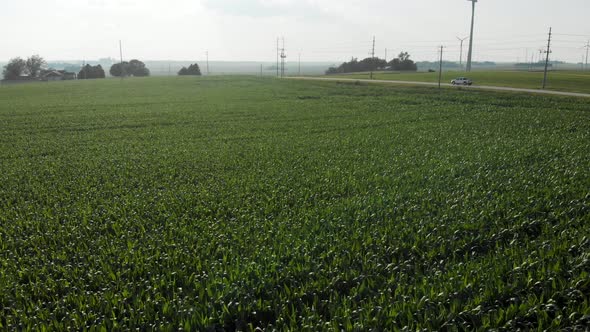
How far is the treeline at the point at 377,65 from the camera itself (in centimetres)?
16350

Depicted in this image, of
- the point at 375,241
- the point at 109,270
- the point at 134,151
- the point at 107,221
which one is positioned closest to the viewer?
the point at 109,270

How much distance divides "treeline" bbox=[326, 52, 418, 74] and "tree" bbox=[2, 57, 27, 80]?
107 m

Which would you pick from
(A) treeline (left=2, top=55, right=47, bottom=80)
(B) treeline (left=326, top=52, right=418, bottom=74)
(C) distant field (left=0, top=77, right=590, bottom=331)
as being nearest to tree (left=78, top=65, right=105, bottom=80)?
(A) treeline (left=2, top=55, right=47, bottom=80)

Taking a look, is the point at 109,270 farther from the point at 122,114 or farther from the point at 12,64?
the point at 12,64

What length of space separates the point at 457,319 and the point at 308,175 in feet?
32.3

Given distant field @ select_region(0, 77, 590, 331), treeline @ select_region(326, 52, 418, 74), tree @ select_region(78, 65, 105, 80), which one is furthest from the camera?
treeline @ select_region(326, 52, 418, 74)

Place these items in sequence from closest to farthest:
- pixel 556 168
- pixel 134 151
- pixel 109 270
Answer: pixel 109 270, pixel 556 168, pixel 134 151

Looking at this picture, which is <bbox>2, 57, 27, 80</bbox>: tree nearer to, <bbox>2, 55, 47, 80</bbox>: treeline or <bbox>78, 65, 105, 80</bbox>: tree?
<bbox>2, 55, 47, 80</bbox>: treeline

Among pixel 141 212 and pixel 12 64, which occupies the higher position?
pixel 12 64

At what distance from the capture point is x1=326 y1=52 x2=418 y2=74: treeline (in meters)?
164

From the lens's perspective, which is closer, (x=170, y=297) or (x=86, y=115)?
(x=170, y=297)

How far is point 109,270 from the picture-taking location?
8.70 metres

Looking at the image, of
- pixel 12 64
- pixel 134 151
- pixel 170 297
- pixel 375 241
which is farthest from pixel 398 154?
pixel 12 64

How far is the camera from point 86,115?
125 ft
